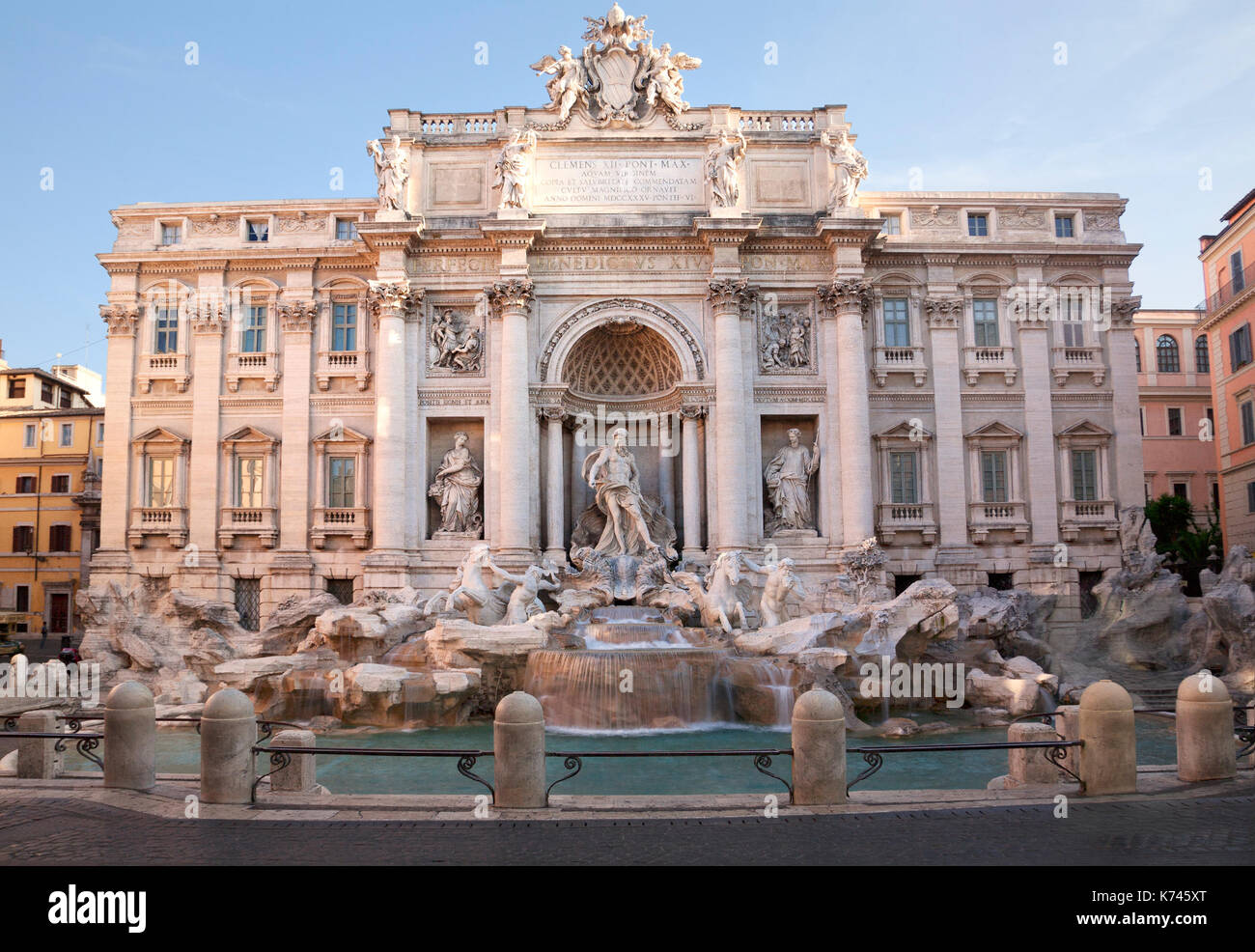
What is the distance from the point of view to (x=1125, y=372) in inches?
1199

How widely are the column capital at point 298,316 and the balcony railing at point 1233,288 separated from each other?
32.7 meters

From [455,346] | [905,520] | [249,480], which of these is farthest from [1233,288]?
[249,480]

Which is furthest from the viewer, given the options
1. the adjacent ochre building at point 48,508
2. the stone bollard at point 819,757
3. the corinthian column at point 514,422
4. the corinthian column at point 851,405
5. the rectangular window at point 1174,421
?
the rectangular window at point 1174,421

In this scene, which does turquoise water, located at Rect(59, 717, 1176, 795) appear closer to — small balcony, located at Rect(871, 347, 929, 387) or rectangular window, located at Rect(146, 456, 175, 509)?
rectangular window, located at Rect(146, 456, 175, 509)

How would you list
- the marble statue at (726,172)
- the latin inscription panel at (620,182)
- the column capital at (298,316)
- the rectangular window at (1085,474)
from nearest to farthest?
1. the marble statue at (726,172)
2. the latin inscription panel at (620,182)
3. the rectangular window at (1085,474)
4. the column capital at (298,316)

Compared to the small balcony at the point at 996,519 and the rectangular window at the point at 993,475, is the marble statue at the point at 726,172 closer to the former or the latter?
the rectangular window at the point at 993,475

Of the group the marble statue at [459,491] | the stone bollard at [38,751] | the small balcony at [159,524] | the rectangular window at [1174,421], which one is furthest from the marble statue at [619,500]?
the rectangular window at [1174,421]

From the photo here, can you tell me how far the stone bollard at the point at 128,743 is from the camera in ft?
33.8

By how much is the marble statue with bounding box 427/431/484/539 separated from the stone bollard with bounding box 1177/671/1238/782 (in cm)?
2139

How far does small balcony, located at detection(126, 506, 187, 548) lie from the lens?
2989 cm

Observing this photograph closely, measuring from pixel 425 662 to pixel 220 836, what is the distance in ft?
41.8

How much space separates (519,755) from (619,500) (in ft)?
60.4

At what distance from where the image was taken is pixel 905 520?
96.9ft
